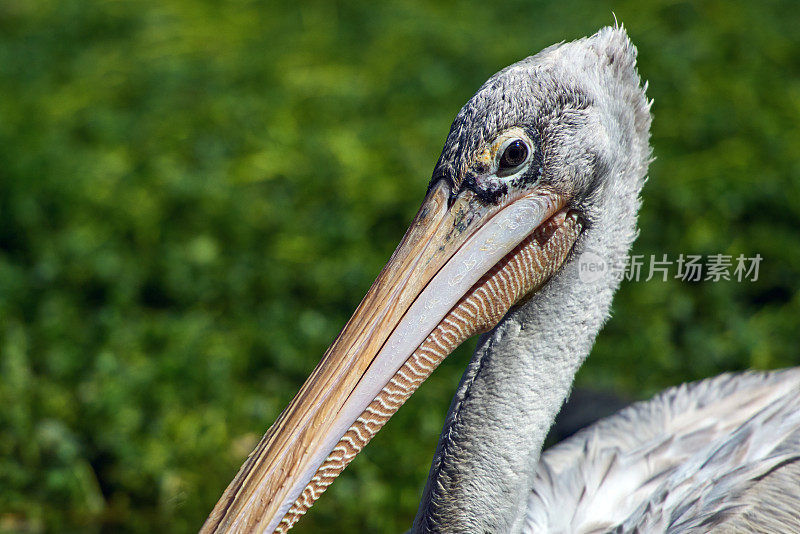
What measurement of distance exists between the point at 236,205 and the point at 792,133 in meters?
3.23

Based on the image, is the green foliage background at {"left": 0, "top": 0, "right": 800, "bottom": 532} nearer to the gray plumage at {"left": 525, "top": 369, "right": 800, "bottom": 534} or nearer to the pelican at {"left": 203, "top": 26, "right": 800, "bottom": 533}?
the gray plumage at {"left": 525, "top": 369, "right": 800, "bottom": 534}

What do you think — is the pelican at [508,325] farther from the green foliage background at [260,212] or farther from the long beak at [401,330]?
the green foliage background at [260,212]

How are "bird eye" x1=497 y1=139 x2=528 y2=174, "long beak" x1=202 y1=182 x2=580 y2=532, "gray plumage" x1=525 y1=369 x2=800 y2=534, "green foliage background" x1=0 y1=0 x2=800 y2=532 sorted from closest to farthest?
1. "long beak" x1=202 y1=182 x2=580 y2=532
2. "bird eye" x1=497 y1=139 x2=528 y2=174
3. "gray plumage" x1=525 y1=369 x2=800 y2=534
4. "green foliage background" x1=0 y1=0 x2=800 y2=532

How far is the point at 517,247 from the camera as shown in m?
2.21

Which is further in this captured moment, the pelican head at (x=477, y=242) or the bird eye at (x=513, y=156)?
the bird eye at (x=513, y=156)

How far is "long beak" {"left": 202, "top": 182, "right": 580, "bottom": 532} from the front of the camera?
195 centimetres

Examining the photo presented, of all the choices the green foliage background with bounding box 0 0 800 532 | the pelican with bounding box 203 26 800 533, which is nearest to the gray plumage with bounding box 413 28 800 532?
the pelican with bounding box 203 26 800 533

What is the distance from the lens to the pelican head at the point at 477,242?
6.45 feet

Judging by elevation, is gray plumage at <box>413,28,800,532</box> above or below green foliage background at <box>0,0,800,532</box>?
below

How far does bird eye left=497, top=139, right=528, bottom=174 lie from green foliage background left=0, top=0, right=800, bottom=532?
1655mm

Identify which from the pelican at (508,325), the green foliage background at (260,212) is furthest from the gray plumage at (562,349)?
the green foliage background at (260,212)

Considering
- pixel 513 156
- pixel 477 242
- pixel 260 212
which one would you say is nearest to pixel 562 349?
pixel 477 242

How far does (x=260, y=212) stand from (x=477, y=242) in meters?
3.08

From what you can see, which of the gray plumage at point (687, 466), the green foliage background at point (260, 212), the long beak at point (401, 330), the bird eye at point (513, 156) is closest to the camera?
the long beak at point (401, 330)
